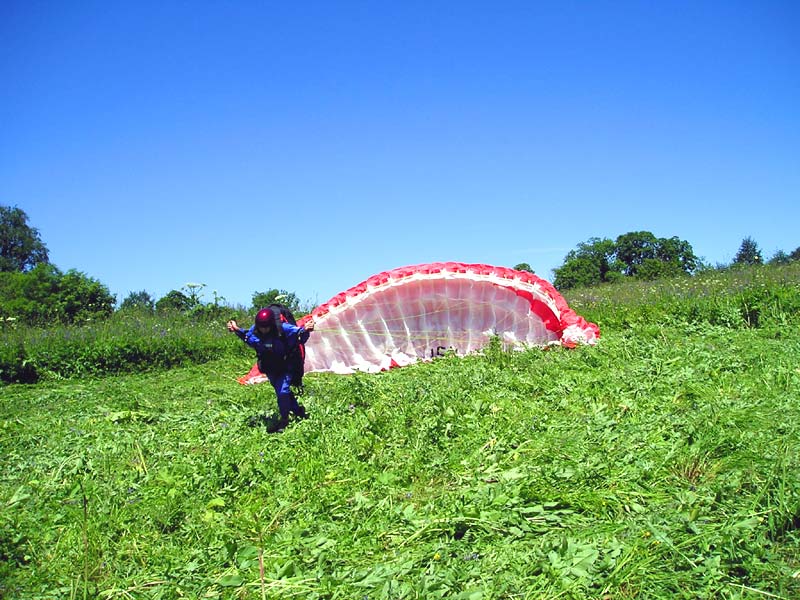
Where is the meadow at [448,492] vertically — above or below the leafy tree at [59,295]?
below

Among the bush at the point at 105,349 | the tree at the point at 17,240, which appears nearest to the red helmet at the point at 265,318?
the bush at the point at 105,349

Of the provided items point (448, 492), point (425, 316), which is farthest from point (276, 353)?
point (425, 316)

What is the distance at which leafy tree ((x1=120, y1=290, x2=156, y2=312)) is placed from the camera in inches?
826

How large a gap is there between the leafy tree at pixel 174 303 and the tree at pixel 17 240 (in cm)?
4565

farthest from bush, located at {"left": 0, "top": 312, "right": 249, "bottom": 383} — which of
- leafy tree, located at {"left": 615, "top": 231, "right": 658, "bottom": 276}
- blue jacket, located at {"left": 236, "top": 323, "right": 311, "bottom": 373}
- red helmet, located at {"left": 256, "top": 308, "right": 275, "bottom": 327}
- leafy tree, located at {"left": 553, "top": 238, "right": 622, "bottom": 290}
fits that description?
leafy tree, located at {"left": 615, "top": 231, "right": 658, "bottom": 276}

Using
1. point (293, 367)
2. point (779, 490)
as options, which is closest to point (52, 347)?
point (293, 367)

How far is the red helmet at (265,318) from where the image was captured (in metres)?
7.75

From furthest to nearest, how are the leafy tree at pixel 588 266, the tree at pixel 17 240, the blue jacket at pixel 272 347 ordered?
Answer: the tree at pixel 17 240 → the leafy tree at pixel 588 266 → the blue jacket at pixel 272 347

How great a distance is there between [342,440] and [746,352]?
5869 millimetres

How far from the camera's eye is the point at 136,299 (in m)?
23.1

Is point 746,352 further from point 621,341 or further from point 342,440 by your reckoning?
point 342,440

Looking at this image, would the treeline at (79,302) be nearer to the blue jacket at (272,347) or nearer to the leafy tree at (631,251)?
the blue jacket at (272,347)

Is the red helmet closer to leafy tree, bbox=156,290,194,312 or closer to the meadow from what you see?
the meadow

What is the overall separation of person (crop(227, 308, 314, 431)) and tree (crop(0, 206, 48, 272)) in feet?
200
